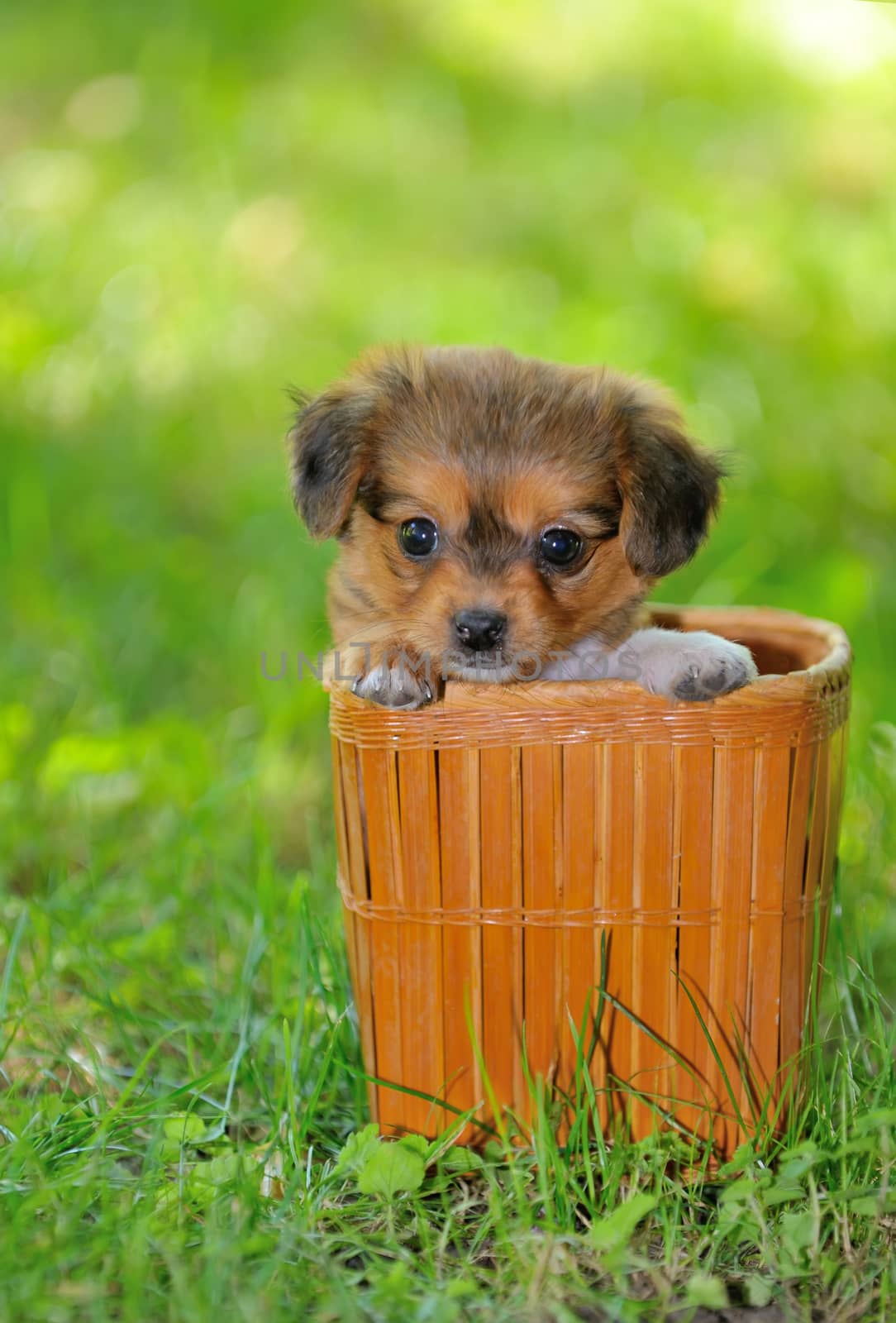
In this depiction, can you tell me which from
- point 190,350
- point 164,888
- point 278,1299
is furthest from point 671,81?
point 278,1299

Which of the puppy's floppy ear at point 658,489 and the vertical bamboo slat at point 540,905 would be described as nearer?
the vertical bamboo slat at point 540,905

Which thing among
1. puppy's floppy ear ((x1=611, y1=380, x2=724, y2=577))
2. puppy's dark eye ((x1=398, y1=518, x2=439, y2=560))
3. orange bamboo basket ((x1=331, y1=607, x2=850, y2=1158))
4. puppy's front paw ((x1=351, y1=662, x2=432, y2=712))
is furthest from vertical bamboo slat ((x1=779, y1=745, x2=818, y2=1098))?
puppy's dark eye ((x1=398, y1=518, x2=439, y2=560))

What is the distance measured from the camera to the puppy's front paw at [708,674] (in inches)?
110

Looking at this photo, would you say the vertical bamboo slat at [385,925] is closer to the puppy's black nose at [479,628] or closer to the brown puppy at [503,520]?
the brown puppy at [503,520]

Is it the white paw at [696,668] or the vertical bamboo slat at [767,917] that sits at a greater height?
the white paw at [696,668]

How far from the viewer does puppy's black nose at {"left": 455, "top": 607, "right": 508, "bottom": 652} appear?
2.91 metres

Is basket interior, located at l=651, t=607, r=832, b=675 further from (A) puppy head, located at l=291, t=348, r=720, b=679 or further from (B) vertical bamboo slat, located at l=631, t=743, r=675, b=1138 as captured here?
(B) vertical bamboo slat, located at l=631, t=743, r=675, b=1138

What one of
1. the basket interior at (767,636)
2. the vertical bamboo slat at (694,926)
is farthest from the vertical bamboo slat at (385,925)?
the basket interior at (767,636)

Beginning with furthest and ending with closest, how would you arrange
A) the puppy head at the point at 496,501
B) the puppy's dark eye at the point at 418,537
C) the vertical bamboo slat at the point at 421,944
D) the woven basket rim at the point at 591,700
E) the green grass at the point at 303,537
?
1. the puppy's dark eye at the point at 418,537
2. the puppy head at the point at 496,501
3. the vertical bamboo slat at the point at 421,944
4. the woven basket rim at the point at 591,700
5. the green grass at the point at 303,537

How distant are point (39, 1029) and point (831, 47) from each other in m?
8.42

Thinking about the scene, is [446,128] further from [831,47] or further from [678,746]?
[678,746]

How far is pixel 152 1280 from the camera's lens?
2426 mm

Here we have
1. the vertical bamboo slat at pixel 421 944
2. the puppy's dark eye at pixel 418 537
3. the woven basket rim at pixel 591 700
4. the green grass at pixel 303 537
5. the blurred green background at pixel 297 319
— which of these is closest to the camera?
the green grass at pixel 303 537

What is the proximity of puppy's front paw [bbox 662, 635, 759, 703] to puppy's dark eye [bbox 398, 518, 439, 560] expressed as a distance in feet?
2.09
